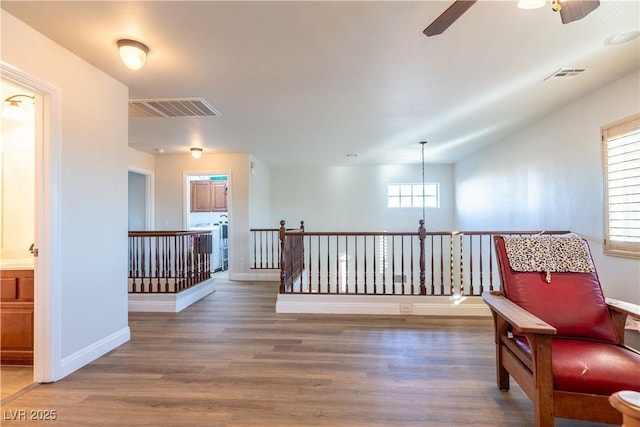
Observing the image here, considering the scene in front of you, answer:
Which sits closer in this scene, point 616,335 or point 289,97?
point 616,335

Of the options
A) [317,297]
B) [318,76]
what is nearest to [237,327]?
[317,297]

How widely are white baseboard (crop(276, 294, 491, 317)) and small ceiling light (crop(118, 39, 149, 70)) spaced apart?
2.91 metres

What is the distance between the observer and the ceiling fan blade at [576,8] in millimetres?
1529

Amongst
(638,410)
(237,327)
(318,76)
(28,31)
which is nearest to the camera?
(638,410)

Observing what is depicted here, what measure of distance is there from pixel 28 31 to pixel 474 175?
6.61 metres

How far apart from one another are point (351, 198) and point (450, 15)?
247 inches

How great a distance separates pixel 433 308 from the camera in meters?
3.88

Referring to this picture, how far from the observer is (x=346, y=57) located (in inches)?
98.2

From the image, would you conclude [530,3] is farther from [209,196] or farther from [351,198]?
[209,196]

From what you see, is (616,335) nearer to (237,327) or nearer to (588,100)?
(588,100)

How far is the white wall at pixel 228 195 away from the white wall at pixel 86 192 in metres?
3.05

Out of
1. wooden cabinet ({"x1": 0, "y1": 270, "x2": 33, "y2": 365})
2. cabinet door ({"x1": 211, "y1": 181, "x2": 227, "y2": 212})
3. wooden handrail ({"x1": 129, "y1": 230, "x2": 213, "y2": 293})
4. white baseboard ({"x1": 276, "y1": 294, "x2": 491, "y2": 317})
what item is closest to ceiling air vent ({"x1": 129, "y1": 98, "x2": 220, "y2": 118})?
wooden handrail ({"x1": 129, "y1": 230, "x2": 213, "y2": 293})

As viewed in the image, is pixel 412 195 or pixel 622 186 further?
pixel 412 195

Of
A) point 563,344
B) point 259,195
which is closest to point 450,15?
point 563,344
